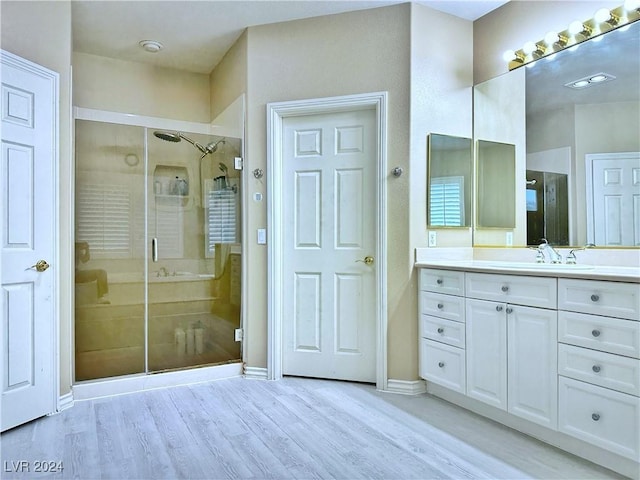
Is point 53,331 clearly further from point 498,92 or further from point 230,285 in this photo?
point 498,92

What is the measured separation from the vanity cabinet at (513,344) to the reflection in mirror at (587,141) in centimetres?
62

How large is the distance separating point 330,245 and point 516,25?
1.95 meters

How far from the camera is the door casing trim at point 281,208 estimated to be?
278cm

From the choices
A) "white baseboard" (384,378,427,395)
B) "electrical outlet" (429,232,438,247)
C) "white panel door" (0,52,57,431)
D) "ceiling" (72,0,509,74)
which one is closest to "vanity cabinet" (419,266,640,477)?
"white baseboard" (384,378,427,395)

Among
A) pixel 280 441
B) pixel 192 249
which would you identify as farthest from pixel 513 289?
pixel 192 249

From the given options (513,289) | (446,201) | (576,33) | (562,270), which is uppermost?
(576,33)

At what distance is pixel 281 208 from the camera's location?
305 centimetres

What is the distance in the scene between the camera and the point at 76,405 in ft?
8.20

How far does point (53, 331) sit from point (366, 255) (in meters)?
2.00

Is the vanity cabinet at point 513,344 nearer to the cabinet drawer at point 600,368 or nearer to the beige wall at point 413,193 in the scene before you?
the cabinet drawer at point 600,368

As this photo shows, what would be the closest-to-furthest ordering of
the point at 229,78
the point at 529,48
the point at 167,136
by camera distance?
the point at 529,48 < the point at 167,136 < the point at 229,78

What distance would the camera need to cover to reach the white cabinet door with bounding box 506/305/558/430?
194 centimetres

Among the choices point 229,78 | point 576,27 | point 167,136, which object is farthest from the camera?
point 229,78

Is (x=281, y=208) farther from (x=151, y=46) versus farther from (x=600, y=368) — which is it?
(x=600, y=368)
